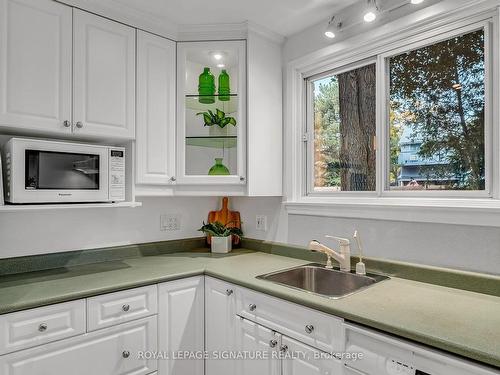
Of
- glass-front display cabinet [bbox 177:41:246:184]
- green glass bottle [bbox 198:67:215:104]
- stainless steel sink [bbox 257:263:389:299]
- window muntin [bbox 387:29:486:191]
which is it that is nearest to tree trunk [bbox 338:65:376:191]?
window muntin [bbox 387:29:486:191]

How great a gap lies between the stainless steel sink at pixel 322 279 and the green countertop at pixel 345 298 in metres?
0.08

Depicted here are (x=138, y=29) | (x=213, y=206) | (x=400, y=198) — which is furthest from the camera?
(x=213, y=206)

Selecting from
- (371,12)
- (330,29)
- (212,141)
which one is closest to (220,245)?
(212,141)

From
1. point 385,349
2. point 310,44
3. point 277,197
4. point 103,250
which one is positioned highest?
point 310,44

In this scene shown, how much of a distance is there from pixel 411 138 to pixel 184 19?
5.00 ft

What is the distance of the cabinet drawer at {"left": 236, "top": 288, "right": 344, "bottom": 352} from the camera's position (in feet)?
4.39

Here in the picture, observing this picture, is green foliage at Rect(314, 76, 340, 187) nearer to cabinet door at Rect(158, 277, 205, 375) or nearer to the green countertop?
the green countertop

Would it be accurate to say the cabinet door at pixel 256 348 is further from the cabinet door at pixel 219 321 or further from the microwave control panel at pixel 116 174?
the microwave control panel at pixel 116 174

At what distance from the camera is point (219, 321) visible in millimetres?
1861

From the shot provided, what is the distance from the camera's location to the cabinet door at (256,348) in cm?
155

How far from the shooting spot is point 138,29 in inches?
79.8

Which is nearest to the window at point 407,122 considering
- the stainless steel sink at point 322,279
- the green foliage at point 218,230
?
the stainless steel sink at point 322,279

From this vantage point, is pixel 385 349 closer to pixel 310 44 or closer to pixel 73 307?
pixel 73 307

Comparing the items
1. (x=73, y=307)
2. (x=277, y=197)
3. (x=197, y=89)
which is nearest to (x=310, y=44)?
(x=197, y=89)
